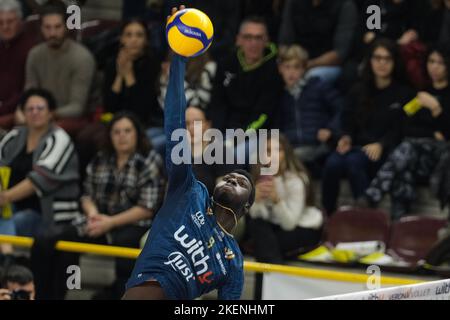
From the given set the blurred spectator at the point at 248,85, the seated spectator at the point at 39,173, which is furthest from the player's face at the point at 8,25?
the blurred spectator at the point at 248,85

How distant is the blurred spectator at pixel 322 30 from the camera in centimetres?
1063

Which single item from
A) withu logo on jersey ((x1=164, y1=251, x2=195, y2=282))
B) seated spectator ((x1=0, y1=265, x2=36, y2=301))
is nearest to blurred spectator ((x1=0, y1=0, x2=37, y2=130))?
seated spectator ((x1=0, y1=265, x2=36, y2=301))

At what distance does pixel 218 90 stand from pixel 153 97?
2.08 feet

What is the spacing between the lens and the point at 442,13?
10.3 metres

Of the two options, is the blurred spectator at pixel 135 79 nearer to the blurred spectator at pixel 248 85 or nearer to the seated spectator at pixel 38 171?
the blurred spectator at pixel 248 85

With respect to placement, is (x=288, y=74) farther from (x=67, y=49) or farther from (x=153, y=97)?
(x=67, y=49)

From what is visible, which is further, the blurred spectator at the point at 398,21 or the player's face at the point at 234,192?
the blurred spectator at the point at 398,21

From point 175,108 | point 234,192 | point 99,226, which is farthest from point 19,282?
point 175,108

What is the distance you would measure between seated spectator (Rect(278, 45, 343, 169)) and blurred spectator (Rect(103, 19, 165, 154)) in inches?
45.6

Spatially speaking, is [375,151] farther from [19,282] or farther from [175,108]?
[175,108]

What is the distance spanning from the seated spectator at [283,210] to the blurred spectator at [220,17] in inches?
65.1

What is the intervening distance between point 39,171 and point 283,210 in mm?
2014

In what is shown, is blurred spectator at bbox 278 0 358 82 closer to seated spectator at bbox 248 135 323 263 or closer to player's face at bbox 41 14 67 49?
seated spectator at bbox 248 135 323 263

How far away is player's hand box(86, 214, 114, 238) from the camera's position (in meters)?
9.38
